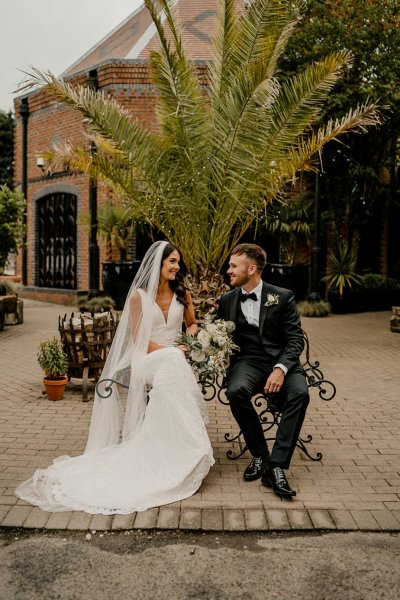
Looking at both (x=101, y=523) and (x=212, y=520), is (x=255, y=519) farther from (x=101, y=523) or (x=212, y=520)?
(x=101, y=523)

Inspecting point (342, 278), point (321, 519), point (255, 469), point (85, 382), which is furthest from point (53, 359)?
point (342, 278)

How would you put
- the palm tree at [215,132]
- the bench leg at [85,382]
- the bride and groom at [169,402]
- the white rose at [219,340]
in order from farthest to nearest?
the palm tree at [215,132], the bench leg at [85,382], the white rose at [219,340], the bride and groom at [169,402]

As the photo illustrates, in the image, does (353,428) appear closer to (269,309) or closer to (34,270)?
(269,309)

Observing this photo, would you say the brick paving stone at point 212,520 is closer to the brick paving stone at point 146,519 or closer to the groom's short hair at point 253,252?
the brick paving stone at point 146,519

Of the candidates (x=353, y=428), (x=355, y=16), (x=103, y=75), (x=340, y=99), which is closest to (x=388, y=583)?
(x=353, y=428)

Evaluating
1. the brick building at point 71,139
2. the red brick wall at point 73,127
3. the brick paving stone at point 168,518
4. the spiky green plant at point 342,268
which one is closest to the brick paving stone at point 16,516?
the brick paving stone at point 168,518

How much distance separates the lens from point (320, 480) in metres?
4.68

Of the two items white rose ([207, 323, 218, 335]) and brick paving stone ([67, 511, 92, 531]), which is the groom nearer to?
white rose ([207, 323, 218, 335])

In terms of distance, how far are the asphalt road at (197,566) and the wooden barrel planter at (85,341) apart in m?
3.44

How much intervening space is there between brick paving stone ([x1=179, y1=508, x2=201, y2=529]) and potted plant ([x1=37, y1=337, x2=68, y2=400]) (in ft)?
10.8

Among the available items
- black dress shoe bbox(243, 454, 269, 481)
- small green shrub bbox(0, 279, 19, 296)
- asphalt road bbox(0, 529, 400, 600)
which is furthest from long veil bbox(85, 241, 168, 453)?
small green shrub bbox(0, 279, 19, 296)

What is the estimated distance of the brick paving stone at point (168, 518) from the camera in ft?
12.7

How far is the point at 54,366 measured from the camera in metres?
6.97

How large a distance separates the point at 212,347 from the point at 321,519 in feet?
5.05
